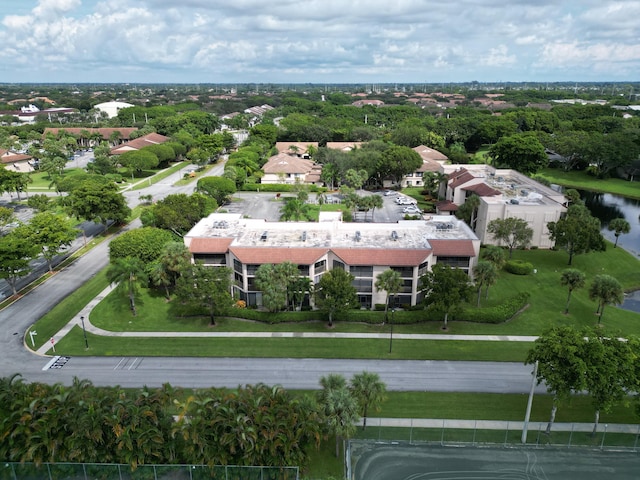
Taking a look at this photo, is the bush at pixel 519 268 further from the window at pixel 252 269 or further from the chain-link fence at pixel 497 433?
the window at pixel 252 269

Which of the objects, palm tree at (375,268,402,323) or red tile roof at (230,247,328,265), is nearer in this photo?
palm tree at (375,268,402,323)

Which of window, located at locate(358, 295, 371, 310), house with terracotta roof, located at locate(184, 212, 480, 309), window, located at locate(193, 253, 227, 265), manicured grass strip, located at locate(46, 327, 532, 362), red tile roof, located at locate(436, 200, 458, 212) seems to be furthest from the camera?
red tile roof, located at locate(436, 200, 458, 212)

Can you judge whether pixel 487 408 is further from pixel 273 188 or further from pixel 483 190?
pixel 273 188

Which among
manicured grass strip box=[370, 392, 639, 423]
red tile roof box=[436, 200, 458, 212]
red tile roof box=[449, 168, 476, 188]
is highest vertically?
red tile roof box=[449, 168, 476, 188]

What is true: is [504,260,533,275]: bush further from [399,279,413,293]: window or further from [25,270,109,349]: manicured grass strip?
[25,270,109,349]: manicured grass strip

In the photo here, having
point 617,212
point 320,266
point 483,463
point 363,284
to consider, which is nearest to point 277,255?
point 320,266

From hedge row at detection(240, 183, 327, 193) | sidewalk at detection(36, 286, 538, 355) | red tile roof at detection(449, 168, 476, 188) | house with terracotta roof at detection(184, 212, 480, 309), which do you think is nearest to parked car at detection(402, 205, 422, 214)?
red tile roof at detection(449, 168, 476, 188)

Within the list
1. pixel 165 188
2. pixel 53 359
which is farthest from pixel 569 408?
pixel 165 188
